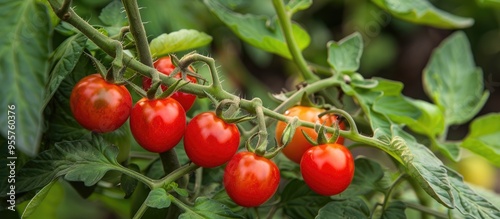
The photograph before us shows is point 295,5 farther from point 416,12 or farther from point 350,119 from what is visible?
point 350,119

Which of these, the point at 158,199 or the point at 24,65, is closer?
the point at 24,65

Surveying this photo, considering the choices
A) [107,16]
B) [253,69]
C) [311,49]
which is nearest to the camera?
[107,16]

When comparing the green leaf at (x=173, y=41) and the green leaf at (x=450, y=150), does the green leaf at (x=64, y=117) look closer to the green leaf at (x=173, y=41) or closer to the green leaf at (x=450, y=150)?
the green leaf at (x=173, y=41)

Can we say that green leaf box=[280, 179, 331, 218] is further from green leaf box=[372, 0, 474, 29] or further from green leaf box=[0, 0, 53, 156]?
green leaf box=[0, 0, 53, 156]

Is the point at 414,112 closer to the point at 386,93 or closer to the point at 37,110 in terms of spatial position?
the point at 386,93

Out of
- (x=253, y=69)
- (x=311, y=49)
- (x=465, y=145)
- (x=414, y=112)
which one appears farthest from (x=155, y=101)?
(x=253, y=69)

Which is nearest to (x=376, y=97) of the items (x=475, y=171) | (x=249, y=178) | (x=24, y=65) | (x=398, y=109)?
(x=398, y=109)

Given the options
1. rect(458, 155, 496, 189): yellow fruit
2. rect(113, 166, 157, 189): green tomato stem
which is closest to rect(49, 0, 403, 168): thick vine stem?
rect(113, 166, 157, 189): green tomato stem

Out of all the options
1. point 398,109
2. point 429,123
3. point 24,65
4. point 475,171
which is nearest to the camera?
point 24,65
